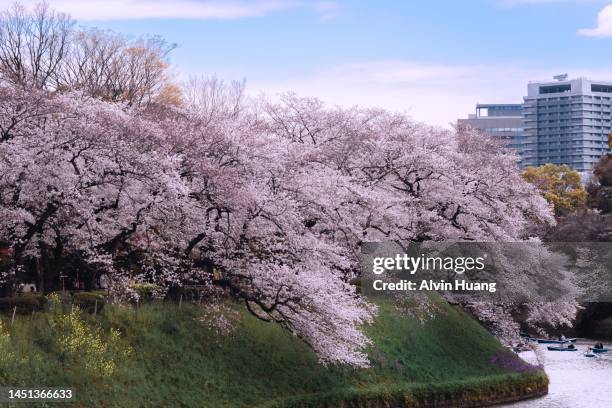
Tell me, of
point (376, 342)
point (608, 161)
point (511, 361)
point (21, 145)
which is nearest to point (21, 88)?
point (21, 145)

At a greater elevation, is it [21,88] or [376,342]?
[21,88]

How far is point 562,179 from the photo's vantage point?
11262 centimetres

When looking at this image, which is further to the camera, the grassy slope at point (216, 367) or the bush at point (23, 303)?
the bush at point (23, 303)

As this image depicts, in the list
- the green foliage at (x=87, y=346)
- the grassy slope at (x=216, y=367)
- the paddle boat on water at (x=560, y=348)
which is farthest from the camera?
the paddle boat on water at (x=560, y=348)

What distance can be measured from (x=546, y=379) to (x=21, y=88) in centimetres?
3164

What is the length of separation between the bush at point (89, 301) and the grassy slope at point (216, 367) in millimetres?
343

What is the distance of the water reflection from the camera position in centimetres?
4616

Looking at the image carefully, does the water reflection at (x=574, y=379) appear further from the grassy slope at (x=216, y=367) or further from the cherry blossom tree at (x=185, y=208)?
the cherry blossom tree at (x=185, y=208)

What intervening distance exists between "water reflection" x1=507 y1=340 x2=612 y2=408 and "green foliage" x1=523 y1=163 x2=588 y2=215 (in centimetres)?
3532

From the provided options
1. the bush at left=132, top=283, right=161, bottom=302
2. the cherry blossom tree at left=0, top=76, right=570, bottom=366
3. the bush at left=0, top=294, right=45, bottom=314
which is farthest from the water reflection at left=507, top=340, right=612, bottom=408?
the bush at left=0, top=294, right=45, bottom=314

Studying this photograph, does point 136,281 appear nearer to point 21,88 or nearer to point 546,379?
point 21,88

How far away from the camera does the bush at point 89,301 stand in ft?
113

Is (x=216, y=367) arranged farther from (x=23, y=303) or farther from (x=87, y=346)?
(x=23, y=303)

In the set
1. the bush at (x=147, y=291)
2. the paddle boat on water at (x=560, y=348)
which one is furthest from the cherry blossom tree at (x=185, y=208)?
the paddle boat on water at (x=560, y=348)
